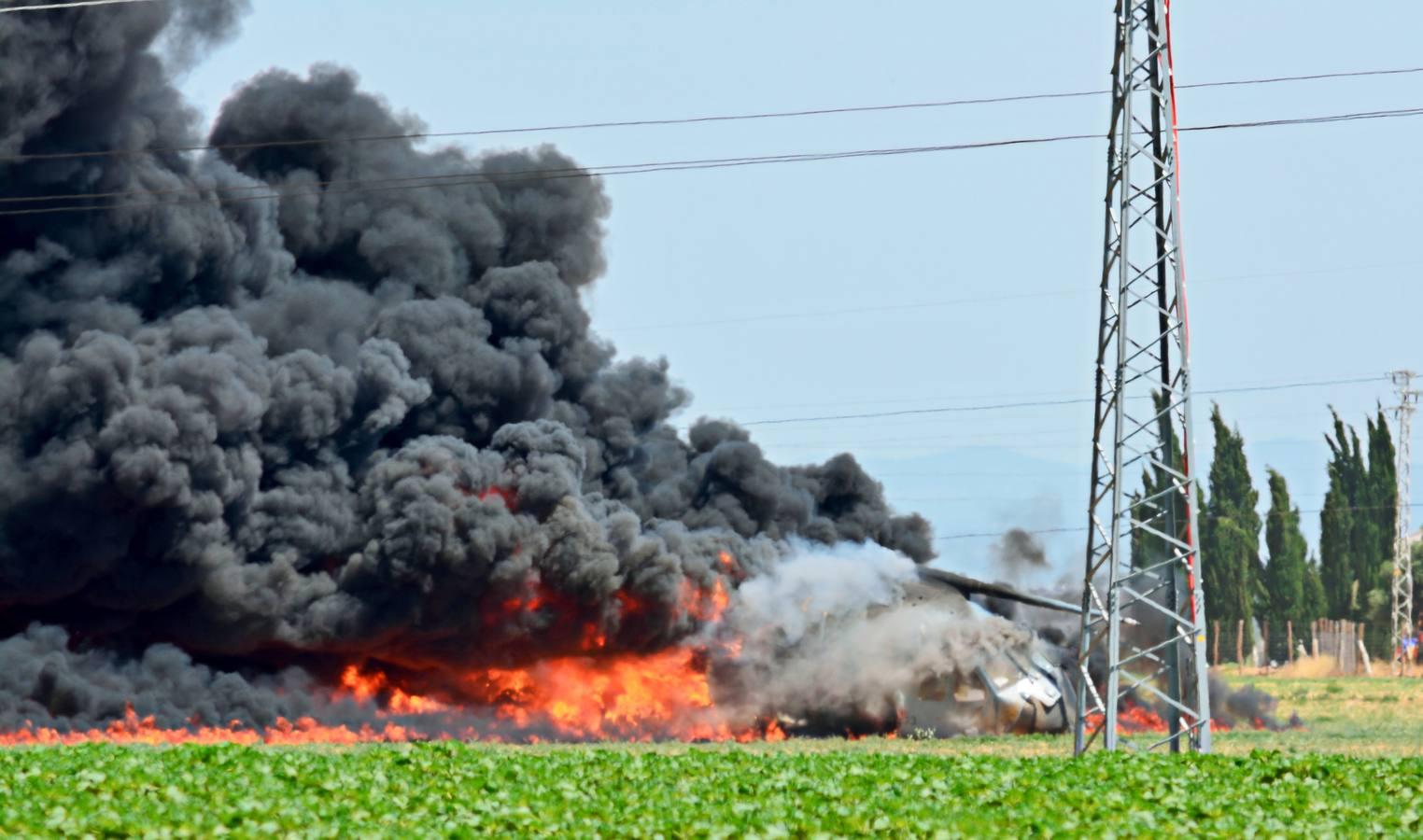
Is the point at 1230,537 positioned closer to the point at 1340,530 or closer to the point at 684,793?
the point at 1340,530

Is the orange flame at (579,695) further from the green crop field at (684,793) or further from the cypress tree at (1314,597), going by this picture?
the cypress tree at (1314,597)

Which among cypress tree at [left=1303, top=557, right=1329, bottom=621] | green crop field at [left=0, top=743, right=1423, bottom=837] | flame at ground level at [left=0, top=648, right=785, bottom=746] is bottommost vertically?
green crop field at [left=0, top=743, right=1423, bottom=837]

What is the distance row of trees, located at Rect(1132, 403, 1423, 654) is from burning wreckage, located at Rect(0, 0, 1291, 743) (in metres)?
51.2

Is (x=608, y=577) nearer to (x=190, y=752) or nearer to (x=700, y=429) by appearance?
(x=700, y=429)

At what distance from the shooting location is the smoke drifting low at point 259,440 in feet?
153

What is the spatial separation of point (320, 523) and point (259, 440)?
275cm

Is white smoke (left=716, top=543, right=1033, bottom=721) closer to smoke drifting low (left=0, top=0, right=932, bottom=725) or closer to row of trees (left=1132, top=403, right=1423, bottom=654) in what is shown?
smoke drifting low (left=0, top=0, right=932, bottom=725)

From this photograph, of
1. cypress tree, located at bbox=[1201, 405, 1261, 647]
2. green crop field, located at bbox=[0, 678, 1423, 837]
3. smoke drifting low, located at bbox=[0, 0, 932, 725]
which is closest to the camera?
green crop field, located at bbox=[0, 678, 1423, 837]

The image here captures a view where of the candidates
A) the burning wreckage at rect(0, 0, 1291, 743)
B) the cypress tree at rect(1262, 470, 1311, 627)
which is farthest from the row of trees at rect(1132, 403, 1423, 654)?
the burning wreckage at rect(0, 0, 1291, 743)

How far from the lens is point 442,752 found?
3106 centimetres

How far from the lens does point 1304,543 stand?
106062 millimetres

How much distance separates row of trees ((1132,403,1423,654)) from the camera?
103688 mm

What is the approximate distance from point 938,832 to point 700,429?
45.9m

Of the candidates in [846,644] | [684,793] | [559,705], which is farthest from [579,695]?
[684,793]
